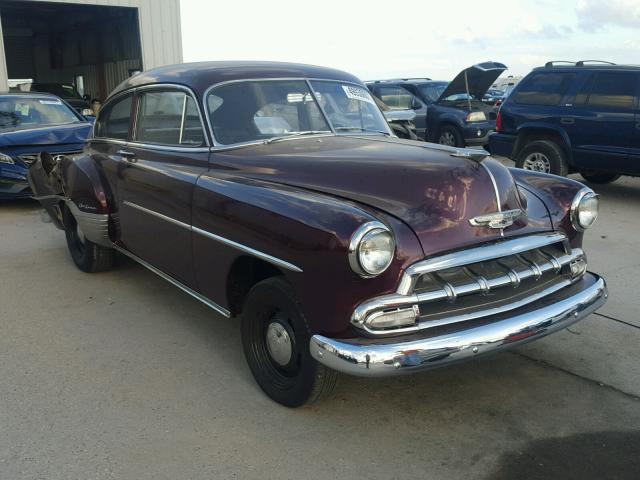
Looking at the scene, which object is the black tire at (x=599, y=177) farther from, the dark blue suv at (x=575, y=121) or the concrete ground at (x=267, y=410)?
the concrete ground at (x=267, y=410)

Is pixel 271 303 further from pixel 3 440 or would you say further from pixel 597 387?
pixel 597 387

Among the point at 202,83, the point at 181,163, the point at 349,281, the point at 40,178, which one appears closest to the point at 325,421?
the point at 349,281

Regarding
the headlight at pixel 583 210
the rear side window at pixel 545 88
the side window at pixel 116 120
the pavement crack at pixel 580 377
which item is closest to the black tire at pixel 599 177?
the rear side window at pixel 545 88

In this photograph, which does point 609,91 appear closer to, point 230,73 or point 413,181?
point 230,73

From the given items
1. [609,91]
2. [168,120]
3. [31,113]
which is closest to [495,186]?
[168,120]

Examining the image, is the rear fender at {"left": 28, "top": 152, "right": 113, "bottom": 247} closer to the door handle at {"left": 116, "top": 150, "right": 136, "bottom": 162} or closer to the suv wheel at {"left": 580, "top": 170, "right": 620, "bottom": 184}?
the door handle at {"left": 116, "top": 150, "right": 136, "bottom": 162}

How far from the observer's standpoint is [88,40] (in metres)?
22.9

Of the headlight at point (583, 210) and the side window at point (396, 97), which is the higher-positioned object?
the side window at point (396, 97)

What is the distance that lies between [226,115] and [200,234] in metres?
0.84

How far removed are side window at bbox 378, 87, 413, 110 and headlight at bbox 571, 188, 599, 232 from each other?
10481 millimetres

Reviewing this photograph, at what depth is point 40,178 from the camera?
6375mm

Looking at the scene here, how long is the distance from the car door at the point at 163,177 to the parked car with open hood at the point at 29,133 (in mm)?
3539

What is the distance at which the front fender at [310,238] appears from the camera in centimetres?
284

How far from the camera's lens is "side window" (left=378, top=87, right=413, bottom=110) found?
14.0 m
